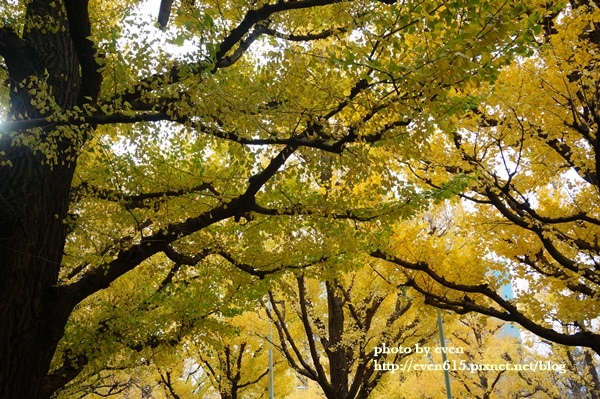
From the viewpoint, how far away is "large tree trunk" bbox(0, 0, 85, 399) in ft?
11.9

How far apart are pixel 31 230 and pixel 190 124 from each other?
1936mm

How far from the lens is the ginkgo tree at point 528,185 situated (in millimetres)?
4754

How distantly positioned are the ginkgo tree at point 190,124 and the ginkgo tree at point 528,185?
34.7 inches

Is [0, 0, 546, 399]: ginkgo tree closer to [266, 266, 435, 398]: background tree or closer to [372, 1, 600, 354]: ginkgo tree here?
[372, 1, 600, 354]: ginkgo tree

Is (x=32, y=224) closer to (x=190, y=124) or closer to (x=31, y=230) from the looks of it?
(x=31, y=230)

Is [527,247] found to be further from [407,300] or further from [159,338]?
[159,338]

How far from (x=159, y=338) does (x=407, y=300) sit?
5519 mm

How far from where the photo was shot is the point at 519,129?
5.15 m

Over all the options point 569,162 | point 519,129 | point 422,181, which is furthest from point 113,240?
point 569,162

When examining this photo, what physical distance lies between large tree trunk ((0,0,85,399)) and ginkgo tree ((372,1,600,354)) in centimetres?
319

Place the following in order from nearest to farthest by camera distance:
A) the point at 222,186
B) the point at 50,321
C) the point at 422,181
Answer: the point at 50,321, the point at 222,186, the point at 422,181

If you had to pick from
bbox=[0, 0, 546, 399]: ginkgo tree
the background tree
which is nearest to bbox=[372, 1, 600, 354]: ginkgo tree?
bbox=[0, 0, 546, 399]: ginkgo tree

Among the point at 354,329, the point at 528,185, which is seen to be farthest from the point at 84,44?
the point at 354,329

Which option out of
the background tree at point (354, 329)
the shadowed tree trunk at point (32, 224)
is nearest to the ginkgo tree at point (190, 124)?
the shadowed tree trunk at point (32, 224)
